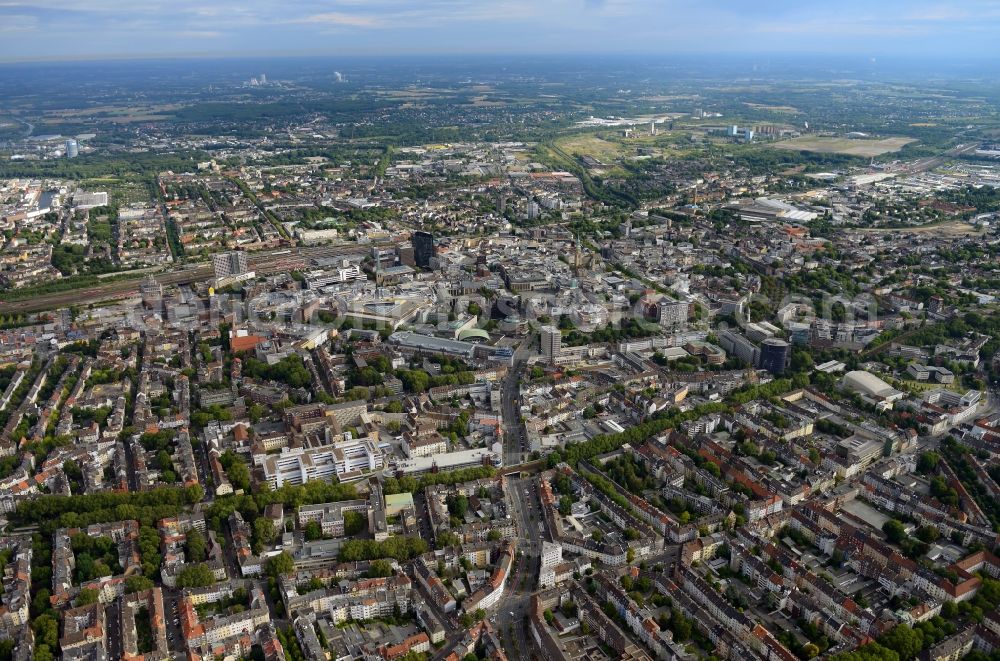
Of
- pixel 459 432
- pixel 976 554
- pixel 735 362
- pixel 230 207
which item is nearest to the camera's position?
pixel 976 554

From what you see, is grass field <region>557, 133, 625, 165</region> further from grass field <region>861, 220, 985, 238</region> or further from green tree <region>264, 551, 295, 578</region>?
green tree <region>264, 551, 295, 578</region>

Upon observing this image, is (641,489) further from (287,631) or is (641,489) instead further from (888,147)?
(888,147)

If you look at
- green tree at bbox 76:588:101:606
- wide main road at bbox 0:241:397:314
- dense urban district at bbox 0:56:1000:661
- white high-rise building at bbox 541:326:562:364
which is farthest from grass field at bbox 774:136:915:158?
green tree at bbox 76:588:101:606

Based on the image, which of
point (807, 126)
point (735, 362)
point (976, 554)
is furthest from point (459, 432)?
point (807, 126)

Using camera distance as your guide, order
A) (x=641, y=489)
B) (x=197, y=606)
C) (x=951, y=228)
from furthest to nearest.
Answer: (x=951, y=228) → (x=641, y=489) → (x=197, y=606)

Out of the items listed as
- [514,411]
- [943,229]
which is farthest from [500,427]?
[943,229]

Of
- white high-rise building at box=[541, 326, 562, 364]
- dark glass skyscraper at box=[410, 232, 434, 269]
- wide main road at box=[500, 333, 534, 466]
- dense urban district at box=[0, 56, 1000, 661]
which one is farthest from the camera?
dark glass skyscraper at box=[410, 232, 434, 269]

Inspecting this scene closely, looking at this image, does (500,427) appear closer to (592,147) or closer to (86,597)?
(86,597)
